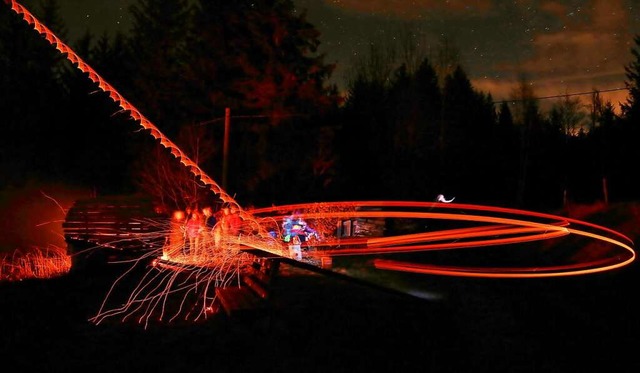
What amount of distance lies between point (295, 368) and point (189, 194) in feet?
48.3

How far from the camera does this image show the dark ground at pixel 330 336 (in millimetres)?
6762

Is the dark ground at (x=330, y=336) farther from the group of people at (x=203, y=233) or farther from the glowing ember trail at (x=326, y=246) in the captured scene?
the group of people at (x=203, y=233)

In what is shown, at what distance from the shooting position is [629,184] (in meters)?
35.5

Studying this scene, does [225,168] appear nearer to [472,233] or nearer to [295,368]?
[472,233]

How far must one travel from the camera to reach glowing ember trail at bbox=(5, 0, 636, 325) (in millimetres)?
9062

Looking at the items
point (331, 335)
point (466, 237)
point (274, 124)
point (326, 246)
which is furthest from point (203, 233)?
point (274, 124)

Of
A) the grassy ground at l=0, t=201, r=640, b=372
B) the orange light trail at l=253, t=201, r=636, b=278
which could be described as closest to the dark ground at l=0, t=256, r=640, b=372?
the grassy ground at l=0, t=201, r=640, b=372

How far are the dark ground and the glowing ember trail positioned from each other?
0.66 metres

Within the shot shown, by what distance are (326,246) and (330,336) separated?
955 cm

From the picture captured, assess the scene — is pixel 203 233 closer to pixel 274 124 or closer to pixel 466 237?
pixel 466 237

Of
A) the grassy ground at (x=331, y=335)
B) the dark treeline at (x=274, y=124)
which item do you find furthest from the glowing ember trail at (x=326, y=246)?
the dark treeline at (x=274, y=124)

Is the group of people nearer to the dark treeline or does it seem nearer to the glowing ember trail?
the glowing ember trail

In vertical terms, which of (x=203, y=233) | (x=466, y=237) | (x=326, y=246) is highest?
(x=203, y=233)

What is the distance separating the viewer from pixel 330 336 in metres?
8.02
